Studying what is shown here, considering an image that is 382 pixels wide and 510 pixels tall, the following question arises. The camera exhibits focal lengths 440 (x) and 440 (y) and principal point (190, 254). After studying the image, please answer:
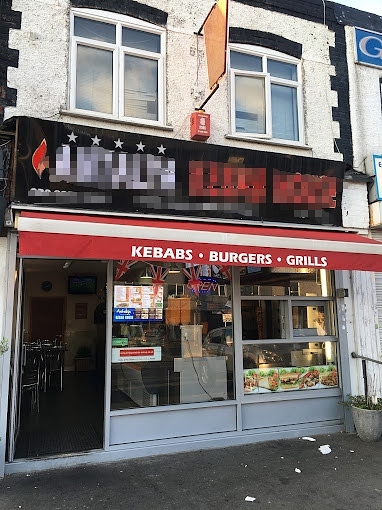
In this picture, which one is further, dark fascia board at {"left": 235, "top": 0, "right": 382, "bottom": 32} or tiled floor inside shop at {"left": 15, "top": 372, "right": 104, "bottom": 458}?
dark fascia board at {"left": 235, "top": 0, "right": 382, "bottom": 32}

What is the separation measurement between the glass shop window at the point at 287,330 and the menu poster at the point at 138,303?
131 centimetres

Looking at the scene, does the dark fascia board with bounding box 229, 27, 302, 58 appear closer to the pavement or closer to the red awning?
the red awning

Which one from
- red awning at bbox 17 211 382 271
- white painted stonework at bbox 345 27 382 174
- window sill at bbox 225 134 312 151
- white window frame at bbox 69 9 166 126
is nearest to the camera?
red awning at bbox 17 211 382 271

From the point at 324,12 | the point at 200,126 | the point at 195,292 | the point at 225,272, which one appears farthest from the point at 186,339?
the point at 324,12

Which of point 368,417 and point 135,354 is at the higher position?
point 135,354

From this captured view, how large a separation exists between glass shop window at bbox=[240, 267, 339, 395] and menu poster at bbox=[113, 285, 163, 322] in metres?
1.31

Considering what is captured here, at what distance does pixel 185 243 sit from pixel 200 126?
6.69 ft

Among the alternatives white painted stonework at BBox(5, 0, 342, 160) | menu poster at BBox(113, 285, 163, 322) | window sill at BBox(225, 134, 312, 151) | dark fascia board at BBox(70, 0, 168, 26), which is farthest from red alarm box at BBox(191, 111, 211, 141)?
menu poster at BBox(113, 285, 163, 322)

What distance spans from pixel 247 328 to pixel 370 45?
5796 mm

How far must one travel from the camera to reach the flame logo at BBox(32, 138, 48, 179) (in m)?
5.40

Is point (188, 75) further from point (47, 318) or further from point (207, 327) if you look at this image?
point (47, 318)

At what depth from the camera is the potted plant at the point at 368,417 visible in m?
6.31

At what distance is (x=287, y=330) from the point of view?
6855mm

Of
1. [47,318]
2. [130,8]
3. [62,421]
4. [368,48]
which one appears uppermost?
[368,48]
